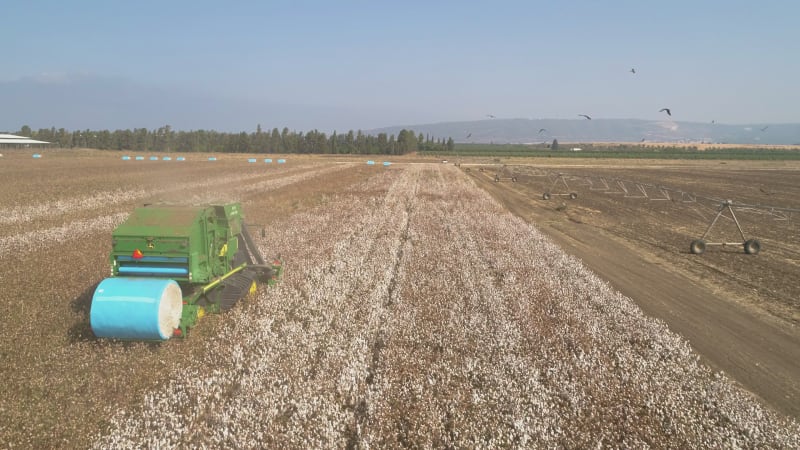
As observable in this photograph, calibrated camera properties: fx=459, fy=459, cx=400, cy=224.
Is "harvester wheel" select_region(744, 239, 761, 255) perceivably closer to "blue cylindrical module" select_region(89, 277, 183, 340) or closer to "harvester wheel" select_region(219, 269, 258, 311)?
"harvester wheel" select_region(219, 269, 258, 311)

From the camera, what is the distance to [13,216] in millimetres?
22125

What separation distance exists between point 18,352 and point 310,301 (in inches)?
215

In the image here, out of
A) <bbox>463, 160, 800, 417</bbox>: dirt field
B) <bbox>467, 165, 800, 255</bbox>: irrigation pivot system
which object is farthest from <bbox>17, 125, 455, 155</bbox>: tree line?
<bbox>463, 160, 800, 417</bbox>: dirt field

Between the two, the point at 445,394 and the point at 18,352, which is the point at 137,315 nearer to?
the point at 18,352

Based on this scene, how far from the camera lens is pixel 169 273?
8.84 m

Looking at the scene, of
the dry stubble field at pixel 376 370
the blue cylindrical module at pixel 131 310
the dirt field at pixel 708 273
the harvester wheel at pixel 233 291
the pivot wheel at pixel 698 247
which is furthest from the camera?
the pivot wheel at pixel 698 247

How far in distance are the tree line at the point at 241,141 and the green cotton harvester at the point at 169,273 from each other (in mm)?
150827

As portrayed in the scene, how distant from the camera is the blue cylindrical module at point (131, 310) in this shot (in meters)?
7.62

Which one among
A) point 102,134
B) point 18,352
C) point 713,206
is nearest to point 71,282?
point 18,352

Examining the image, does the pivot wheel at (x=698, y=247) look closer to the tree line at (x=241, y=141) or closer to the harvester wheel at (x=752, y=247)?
the harvester wheel at (x=752, y=247)

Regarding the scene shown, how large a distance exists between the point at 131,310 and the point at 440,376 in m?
5.26

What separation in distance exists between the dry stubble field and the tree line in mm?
149314

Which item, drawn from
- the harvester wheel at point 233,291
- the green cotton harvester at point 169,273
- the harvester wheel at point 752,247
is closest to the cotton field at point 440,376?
the harvester wheel at point 233,291

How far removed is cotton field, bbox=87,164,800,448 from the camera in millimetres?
6262
